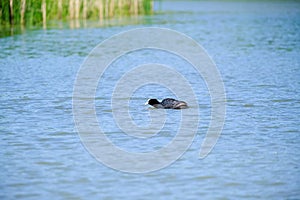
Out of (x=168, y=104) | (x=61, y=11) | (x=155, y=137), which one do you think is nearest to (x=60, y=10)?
(x=61, y=11)

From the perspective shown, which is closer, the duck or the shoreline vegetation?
the duck

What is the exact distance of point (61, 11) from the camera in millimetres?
24469

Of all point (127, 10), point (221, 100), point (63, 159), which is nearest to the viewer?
point (63, 159)

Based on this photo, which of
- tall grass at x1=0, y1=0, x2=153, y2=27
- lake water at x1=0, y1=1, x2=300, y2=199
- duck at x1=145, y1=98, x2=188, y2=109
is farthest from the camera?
tall grass at x1=0, y1=0, x2=153, y2=27

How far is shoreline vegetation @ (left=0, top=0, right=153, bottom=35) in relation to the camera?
21.4 meters

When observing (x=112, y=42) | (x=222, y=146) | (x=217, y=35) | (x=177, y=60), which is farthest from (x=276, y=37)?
(x=222, y=146)

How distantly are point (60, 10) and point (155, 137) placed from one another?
17296 millimetres

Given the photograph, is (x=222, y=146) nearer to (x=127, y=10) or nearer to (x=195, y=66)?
(x=195, y=66)

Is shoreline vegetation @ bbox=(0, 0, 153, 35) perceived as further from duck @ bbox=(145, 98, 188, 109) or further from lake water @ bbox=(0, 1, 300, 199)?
duck @ bbox=(145, 98, 188, 109)

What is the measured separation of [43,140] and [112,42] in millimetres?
11558

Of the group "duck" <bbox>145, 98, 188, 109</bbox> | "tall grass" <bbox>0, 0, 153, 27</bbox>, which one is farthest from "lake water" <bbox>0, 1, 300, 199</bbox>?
"tall grass" <bbox>0, 0, 153, 27</bbox>

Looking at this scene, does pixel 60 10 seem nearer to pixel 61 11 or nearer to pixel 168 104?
pixel 61 11

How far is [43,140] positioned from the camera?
296 inches

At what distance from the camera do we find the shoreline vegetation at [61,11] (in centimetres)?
2142
